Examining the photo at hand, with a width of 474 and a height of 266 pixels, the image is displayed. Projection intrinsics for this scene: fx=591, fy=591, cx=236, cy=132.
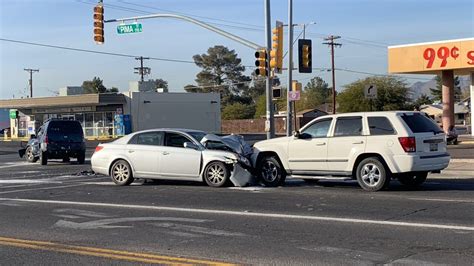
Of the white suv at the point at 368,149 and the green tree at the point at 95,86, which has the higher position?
the green tree at the point at 95,86

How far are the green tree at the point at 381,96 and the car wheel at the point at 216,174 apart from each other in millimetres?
48656

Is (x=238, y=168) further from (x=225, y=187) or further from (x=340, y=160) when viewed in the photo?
(x=340, y=160)

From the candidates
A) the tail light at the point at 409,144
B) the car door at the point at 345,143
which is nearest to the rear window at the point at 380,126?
the car door at the point at 345,143

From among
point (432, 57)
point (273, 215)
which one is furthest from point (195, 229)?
point (432, 57)

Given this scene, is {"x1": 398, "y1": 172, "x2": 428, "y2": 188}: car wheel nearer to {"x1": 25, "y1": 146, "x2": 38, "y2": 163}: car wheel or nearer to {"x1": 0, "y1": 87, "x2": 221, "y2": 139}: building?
{"x1": 25, "y1": 146, "x2": 38, "y2": 163}: car wheel

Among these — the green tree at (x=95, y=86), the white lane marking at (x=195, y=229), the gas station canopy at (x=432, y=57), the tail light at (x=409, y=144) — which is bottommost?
the white lane marking at (x=195, y=229)

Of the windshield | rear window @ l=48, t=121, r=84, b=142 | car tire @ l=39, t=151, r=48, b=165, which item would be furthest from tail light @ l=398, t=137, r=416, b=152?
car tire @ l=39, t=151, r=48, b=165

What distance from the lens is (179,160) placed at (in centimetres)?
1473

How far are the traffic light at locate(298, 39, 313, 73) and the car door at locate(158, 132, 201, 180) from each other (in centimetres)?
1215

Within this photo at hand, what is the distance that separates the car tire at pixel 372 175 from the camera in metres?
12.9

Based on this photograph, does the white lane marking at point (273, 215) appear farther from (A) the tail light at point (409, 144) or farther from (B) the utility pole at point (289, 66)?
(B) the utility pole at point (289, 66)

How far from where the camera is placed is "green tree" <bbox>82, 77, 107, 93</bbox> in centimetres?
11262

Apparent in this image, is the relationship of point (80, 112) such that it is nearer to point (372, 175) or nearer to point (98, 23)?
point (98, 23)

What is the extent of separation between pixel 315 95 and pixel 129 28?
9573cm
